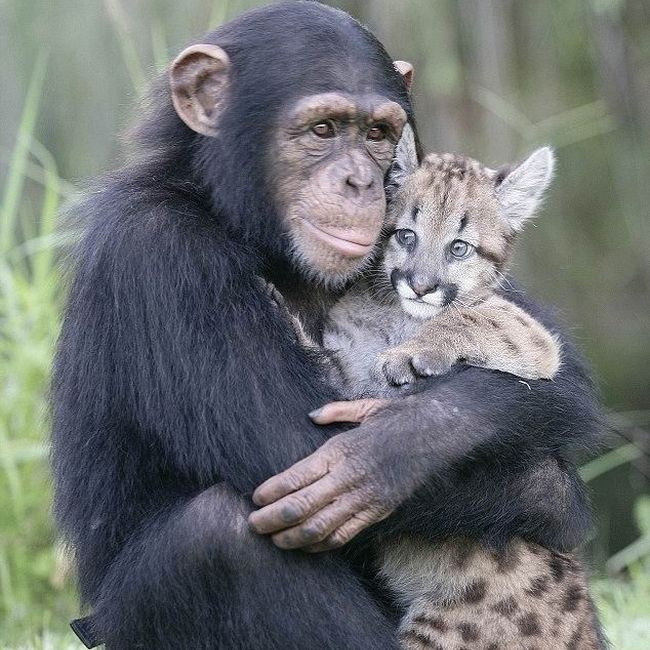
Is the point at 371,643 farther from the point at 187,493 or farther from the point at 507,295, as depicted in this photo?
the point at 507,295

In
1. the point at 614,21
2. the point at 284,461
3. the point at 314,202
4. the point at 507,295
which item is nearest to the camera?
the point at 284,461

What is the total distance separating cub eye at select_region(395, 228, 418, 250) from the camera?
4895mm

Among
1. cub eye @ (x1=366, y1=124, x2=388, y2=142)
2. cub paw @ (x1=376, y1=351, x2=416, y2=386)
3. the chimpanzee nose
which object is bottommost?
cub paw @ (x1=376, y1=351, x2=416, y2=386)

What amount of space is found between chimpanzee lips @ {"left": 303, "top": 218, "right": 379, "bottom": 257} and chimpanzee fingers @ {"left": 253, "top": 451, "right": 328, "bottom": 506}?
86 centimetres

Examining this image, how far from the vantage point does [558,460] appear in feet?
16.5

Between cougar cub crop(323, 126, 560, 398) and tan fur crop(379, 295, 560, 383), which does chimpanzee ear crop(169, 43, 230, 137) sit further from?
tan fur crop(379, 295, 560, 383)

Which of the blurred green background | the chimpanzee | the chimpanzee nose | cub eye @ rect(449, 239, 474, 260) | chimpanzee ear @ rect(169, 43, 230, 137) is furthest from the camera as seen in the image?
the blurred green background

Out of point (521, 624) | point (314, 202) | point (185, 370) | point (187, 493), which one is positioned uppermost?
point (314, 202)

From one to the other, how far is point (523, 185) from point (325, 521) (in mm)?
1666

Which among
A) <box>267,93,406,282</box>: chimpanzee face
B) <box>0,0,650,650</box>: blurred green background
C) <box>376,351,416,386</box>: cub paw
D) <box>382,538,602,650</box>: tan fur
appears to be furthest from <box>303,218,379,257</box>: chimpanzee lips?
<box>382,538,602,650</box>: tan fur

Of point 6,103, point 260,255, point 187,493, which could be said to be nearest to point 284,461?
point 187,493

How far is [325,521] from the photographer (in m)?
4.28

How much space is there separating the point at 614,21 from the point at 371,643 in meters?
8.18

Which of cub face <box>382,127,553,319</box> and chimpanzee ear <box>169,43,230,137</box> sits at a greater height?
chimpanzee ear <box>169,43,230,137</box>
